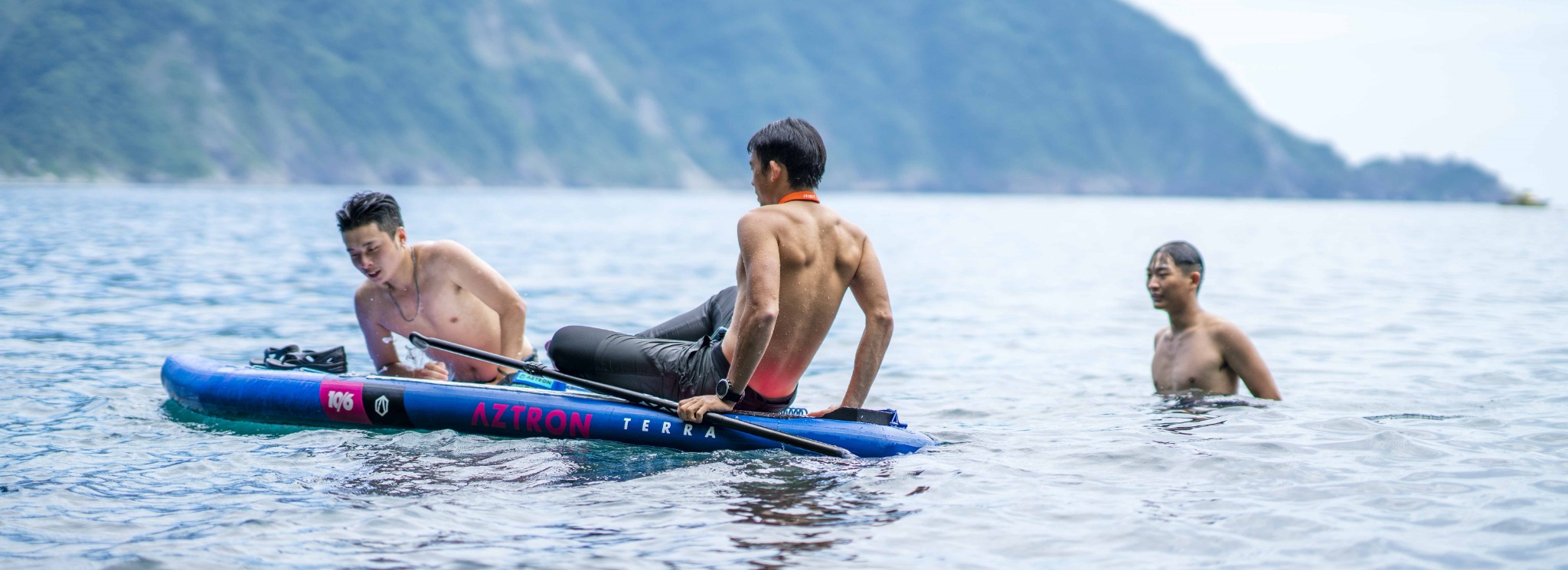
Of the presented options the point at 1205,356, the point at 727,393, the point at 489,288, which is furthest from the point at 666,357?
the point at 1205,356

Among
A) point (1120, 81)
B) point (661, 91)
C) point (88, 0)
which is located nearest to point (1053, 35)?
point (1120, 81)

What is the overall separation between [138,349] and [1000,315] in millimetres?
10846

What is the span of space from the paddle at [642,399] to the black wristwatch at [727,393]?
103 mm

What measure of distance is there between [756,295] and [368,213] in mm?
2495

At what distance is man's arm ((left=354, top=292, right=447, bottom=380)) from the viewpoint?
723cm

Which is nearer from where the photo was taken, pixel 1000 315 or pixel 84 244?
pixel 1000 315

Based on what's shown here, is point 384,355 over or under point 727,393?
over

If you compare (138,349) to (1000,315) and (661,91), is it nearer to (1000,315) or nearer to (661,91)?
(1000,315)

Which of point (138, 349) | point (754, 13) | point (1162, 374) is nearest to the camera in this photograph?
point (1162, 374)

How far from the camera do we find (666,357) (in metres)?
6.12

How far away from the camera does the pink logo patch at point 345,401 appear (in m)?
6.77

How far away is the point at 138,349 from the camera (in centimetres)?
1052

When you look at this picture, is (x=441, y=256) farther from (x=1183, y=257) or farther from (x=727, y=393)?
(x=1183, y=257)

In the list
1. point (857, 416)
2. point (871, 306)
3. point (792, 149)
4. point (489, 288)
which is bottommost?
point (857, 416)
